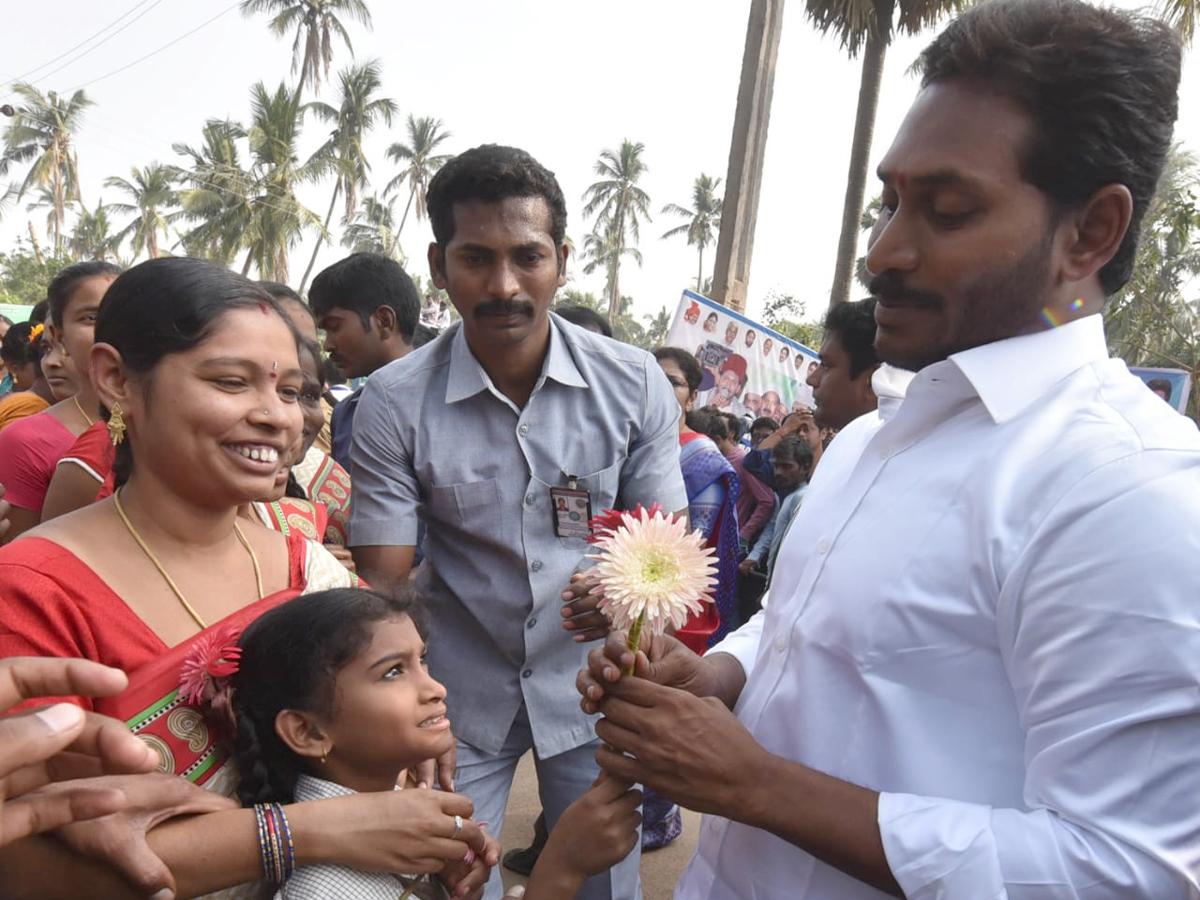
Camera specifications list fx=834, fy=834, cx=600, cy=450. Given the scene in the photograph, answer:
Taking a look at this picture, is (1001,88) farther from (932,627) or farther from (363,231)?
(363,231)

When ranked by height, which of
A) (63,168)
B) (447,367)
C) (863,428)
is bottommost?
(863,428)

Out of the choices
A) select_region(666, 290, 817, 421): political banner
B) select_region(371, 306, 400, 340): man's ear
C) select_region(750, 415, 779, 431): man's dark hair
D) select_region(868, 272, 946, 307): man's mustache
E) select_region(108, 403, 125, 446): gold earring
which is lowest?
select_region(108, 403, 125, 446): gold earring

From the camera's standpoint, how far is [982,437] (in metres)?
1.22

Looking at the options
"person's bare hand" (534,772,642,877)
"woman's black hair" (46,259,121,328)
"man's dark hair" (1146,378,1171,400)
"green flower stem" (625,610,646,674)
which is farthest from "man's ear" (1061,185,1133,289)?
"man's dark hair" (1146,378,1171,400)

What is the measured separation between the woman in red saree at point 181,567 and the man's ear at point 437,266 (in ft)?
2.53

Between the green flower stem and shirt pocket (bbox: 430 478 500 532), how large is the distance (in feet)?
3.24

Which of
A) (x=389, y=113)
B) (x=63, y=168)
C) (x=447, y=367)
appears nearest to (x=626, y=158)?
(x=389, y=113)

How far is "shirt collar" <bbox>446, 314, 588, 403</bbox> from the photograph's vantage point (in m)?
2.30

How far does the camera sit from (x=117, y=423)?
164cm

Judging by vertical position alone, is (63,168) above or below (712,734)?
above

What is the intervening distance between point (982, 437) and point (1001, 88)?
0.50m

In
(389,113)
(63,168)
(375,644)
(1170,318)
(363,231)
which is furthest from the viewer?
(363,231)

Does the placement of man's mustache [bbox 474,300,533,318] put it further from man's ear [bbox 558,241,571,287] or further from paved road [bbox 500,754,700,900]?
paved road [bbox 500,754,700,900]

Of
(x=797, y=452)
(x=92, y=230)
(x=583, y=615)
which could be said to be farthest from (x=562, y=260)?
(x=92, y=230)
